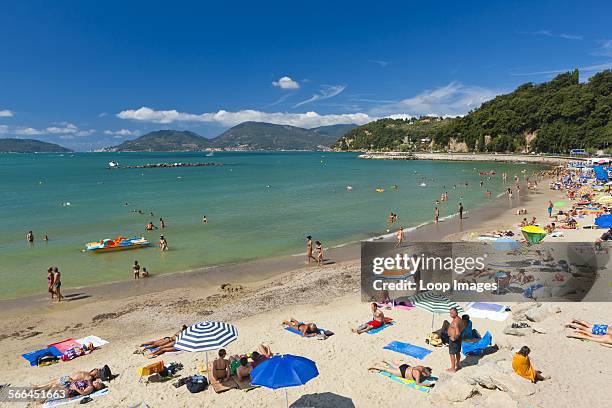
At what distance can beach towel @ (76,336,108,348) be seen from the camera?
1172 cm

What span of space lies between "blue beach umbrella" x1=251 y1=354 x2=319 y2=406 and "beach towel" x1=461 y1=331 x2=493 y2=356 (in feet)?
15.0

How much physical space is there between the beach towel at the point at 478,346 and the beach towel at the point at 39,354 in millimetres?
10325

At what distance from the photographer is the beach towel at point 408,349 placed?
9961 mm

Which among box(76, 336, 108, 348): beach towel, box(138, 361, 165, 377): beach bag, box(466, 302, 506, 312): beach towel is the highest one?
box(466, 302, 506, 312): beach towel

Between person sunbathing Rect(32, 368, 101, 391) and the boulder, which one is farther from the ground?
the boulder

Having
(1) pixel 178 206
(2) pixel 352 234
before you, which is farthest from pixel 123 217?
(2) pixel 352 234

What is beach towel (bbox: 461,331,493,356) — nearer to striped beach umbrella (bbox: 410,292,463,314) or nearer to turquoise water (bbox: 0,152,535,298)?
striped beach umbrella (bbox: 410,292,463,314)

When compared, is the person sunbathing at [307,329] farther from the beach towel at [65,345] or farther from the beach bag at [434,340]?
the beach towel at [65,345]

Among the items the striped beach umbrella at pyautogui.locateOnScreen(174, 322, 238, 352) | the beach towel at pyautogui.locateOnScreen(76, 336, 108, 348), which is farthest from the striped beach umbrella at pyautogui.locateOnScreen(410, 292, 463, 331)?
the beach towel at pyautogui.locateOnScreen(76, 336, 108, 348)

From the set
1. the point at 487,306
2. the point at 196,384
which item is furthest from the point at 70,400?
the point at 487,306

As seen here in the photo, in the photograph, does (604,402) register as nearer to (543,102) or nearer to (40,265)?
(40,265)

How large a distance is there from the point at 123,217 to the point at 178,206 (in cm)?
699

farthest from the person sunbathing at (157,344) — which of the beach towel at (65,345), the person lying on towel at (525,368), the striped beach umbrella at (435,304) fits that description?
the person lying on towel at (525,368)

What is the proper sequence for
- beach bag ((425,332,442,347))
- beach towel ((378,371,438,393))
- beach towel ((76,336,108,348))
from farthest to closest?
beach towel ((76,336,108,348)), beach bag ((425,332,442,347)), beach towel ((378,371,438,393))
